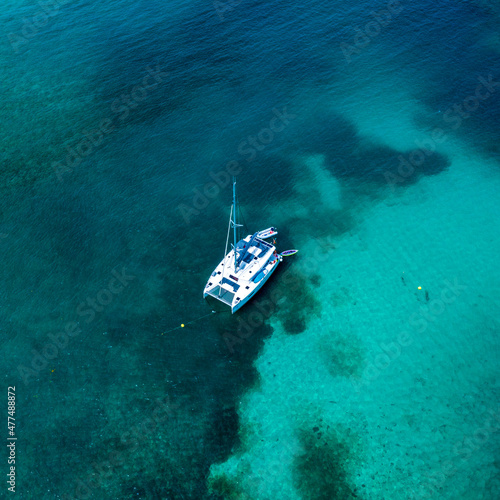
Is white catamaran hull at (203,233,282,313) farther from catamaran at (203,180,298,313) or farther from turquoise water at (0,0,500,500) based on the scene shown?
turquoise water at (0,0,500,500)

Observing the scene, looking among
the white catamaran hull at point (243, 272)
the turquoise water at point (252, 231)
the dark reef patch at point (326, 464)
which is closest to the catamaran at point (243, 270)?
the white catamaran hull at point (243, 272)

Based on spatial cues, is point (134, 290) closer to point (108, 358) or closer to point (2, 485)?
point (108, 358)

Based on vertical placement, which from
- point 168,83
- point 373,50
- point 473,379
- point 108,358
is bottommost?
point 473,379

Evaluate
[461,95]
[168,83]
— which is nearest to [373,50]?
[461,95]

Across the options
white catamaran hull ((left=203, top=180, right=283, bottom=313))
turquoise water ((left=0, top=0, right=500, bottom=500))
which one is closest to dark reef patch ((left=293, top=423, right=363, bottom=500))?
turquoise water ((left=0, top=0, right=500, bottom=500))

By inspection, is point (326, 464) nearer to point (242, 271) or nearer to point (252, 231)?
point (242, 271)
